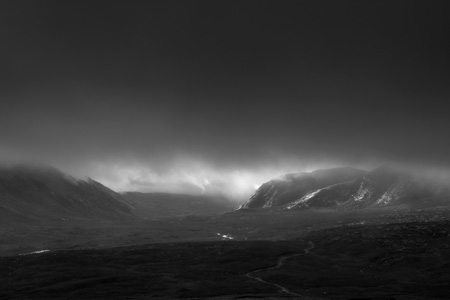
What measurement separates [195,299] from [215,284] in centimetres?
2885

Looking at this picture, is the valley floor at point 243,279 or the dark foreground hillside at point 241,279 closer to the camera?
the valley floor at point 243,279

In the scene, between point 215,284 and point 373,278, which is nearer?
point 215,284

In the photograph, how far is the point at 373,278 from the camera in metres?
153

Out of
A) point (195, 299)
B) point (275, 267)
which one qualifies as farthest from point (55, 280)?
→ point (275, 267)

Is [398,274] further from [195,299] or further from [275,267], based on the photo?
[195,299]

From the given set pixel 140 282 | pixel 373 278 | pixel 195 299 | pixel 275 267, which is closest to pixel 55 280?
pixel 140 282

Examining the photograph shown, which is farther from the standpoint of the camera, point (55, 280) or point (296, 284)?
point (55, 280)

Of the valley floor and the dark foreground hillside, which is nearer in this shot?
the valley floor

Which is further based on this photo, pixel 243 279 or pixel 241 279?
pixel 243 279

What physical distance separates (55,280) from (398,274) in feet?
406

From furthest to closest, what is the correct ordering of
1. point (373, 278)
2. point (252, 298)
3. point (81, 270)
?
point (81, 270) → point (373, 278) → point (252, 298)

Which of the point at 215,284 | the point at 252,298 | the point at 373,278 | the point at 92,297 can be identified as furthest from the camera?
the point at 373,278

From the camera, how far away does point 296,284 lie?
469ft

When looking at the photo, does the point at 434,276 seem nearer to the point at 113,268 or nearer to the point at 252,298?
the point at 252,298
